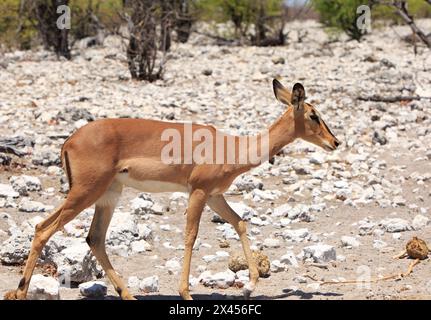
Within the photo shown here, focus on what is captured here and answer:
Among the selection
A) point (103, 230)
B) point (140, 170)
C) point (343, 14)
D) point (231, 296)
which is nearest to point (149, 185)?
point (140, 170)

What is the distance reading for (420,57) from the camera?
2273cm

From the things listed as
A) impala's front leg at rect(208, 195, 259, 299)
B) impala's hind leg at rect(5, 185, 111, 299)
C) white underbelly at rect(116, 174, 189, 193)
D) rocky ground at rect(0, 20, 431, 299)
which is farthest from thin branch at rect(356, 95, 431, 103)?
impala's hind leg at rect(5, 185, 111, 299)

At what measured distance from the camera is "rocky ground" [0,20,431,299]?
23.0 ft

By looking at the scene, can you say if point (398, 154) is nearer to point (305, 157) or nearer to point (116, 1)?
point (305, 157)

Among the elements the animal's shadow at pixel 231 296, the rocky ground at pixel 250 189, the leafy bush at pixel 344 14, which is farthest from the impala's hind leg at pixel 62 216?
the leafy bush at pixel 344 14

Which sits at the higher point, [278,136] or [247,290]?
[278,136]

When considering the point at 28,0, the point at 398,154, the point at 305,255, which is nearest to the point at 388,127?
the point at 398,154

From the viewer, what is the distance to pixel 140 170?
249 inches

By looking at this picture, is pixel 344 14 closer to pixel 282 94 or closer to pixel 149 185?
pixel 282 94

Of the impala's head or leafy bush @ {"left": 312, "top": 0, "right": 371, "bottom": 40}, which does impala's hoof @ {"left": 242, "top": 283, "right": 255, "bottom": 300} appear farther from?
leafy bush @ {"left": 312, "top": 0, "right": 371, "bottom": 40}

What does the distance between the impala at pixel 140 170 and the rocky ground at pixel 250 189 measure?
0.33m

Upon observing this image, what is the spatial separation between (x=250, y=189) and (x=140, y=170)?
4.16 m

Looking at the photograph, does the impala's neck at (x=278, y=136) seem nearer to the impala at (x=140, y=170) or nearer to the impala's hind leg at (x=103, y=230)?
the impala at (x=140, y=170)

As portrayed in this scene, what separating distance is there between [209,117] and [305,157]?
2.74 meters
